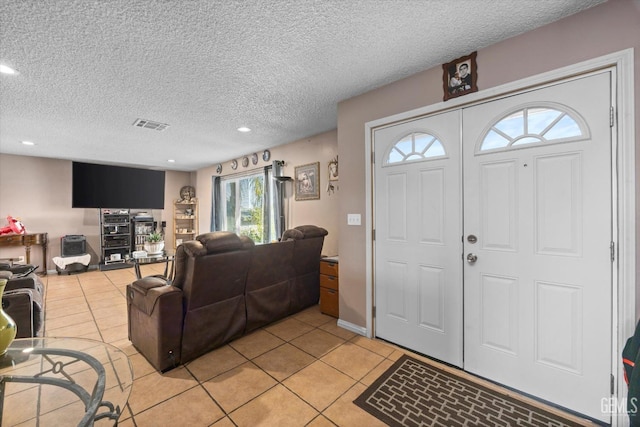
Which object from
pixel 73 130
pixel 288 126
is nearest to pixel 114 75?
pixel 288 126

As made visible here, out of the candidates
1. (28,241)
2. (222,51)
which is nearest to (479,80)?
(222,51)

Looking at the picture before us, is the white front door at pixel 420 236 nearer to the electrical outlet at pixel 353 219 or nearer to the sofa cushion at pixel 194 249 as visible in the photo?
the electrical outlet at pixel 353 219

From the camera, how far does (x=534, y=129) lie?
5.85 feet

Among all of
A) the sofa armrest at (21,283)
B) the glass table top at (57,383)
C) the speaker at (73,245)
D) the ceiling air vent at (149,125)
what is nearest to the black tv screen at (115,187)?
the speaker at (73,245)

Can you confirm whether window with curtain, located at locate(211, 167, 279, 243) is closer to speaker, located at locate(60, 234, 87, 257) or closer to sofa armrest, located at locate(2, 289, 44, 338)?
speaker, located at locate(60, 234, 87, 257)

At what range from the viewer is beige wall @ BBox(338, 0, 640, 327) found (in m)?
1.52

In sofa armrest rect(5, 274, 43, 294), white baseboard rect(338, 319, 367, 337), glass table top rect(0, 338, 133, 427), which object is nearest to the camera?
glass table top rect(0, 338, 133, 427)

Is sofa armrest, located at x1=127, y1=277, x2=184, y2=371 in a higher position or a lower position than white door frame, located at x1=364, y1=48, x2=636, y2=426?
lower

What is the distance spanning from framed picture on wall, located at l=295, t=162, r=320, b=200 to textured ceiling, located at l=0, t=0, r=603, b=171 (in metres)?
1.05

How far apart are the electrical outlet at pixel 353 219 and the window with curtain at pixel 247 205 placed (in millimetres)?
2265

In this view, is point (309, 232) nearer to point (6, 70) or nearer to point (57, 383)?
point (57, 383)

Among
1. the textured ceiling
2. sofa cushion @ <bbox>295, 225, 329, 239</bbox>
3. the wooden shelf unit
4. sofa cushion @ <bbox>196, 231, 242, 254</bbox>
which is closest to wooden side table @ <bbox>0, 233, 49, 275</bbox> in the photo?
the wooden shelf unit

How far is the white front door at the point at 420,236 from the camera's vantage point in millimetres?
2131

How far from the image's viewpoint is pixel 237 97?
276 cm
